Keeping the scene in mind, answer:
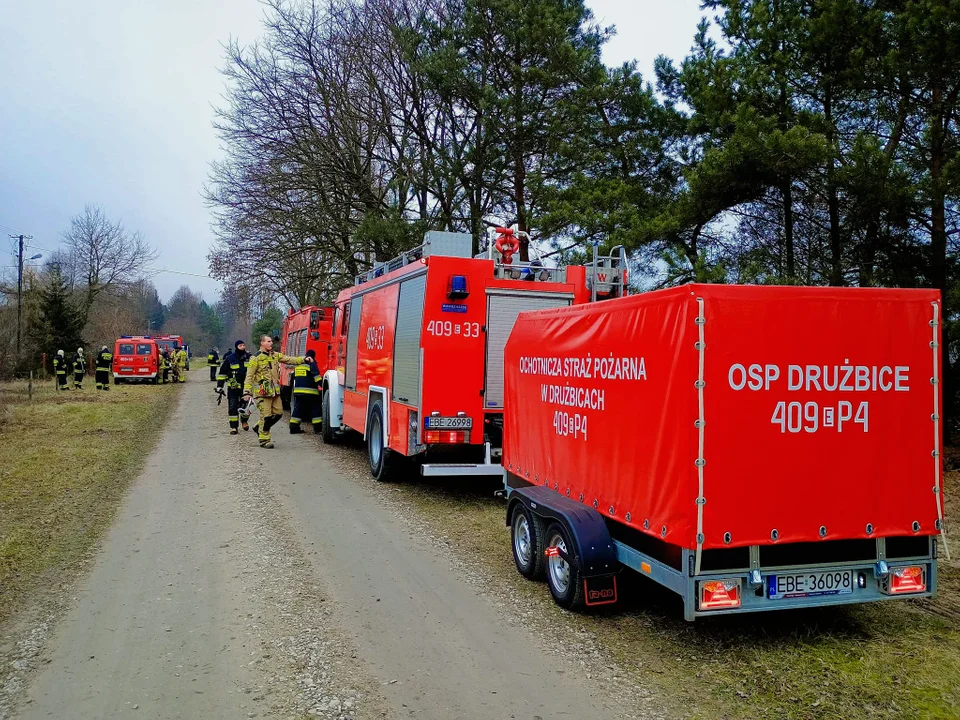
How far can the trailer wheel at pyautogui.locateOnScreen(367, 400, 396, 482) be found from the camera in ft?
33.5

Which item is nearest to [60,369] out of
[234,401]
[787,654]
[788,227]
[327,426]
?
[234,401]

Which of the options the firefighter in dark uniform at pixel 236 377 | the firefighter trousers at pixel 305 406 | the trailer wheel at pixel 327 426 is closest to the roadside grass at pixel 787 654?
the trailer wheel at pixel 327 426

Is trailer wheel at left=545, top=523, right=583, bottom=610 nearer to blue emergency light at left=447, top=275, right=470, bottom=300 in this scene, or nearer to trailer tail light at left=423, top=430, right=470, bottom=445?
trailer tail light at left=423, top=430, right=470, bottom=445

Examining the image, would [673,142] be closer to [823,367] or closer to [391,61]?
[391,61]

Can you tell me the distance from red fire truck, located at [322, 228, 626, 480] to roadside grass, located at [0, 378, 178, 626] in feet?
12.0

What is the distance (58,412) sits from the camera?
60.6 feet

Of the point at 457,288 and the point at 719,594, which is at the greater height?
the point at 457,288

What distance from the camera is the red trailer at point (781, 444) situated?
4168 mm

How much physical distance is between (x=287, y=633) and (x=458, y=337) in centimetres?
458

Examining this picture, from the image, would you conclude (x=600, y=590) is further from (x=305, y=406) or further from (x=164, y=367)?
(x=164, y=367)

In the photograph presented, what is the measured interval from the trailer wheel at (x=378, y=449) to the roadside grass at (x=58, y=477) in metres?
3.36

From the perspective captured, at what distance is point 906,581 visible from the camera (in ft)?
14.8

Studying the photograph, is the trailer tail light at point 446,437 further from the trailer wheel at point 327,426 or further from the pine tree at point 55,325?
the pine tree at point 55,325

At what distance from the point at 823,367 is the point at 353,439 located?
39.5 ft
